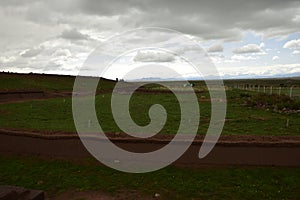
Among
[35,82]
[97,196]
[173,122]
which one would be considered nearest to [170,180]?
[97,196]

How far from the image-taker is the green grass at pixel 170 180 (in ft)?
22.3

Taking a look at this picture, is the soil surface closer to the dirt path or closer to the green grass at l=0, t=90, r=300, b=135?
the dirt path

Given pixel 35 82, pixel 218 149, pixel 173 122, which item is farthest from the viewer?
pixel 35 82

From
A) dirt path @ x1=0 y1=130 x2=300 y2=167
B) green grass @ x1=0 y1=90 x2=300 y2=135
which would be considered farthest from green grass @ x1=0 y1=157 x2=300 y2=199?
green grass @ x1=0 y1=90 x2=300 y2=135

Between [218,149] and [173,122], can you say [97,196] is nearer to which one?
[218,149]

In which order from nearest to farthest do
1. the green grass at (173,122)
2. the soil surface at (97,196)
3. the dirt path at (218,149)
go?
the soil surface at (97,196) → the dirt path at (218,149) → the green grass at (173,122)

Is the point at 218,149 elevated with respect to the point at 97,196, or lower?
elevated

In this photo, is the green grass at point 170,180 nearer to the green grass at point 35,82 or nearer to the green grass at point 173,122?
the green grass at point 173,122

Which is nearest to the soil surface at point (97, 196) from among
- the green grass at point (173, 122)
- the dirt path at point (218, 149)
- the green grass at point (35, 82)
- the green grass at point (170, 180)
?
the green grass at point (170, 180)

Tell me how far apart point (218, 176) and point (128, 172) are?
94.5 inches

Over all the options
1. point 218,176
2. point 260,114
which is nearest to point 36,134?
point 218,176

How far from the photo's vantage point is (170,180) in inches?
295

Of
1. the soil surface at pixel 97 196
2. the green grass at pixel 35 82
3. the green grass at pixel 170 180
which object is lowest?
the soil surface at pixel 97 196

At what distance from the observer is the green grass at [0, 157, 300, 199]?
6.79 meters
